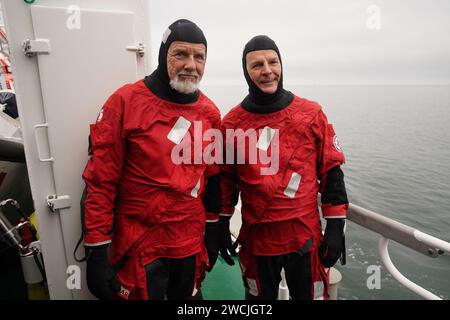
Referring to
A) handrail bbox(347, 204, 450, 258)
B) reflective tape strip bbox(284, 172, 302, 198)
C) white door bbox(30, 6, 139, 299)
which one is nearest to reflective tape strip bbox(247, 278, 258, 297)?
reflective tape strip bbox(284, 172, 302, 198)

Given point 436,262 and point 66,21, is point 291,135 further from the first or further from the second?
point 436,262

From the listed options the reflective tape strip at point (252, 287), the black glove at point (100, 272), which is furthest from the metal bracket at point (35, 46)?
the reflective tape strip at point (252, 287)

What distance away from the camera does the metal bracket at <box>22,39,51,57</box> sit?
1.59 metres

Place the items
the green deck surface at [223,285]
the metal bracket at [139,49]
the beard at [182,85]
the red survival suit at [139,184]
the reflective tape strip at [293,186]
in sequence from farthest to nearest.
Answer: the green deck surface at [223,285] < the metal bracket at [139,49] < the reflective tape strip at [293,186] < the beard at [182,85] < the red survival suit at [139,184]

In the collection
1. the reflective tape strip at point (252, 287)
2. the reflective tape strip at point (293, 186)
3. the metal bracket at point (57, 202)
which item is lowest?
the reflective tape strip at point (252, 287)

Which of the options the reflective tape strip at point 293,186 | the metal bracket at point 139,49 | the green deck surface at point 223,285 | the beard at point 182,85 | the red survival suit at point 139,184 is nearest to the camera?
the red survival suit at point 139,184

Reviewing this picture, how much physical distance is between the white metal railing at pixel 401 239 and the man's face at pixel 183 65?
121cm

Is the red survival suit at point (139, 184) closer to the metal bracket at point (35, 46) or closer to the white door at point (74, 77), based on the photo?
the white door at point (74, 77)

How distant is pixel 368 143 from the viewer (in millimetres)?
22219

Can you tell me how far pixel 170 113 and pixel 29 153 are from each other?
31.9 inches

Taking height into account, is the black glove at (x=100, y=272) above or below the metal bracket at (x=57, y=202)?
below

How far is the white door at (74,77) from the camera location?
5.43 ft
